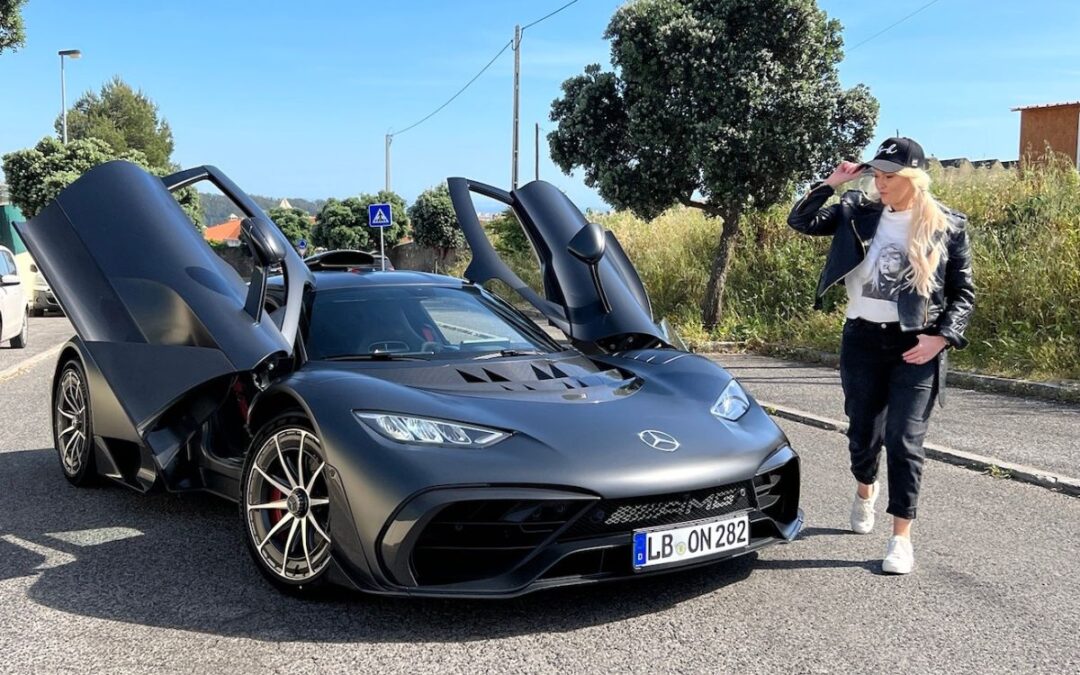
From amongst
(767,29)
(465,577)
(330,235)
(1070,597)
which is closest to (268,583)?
(465,577)

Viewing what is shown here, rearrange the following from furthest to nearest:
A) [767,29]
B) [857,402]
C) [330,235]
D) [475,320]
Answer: [330,235] → [767,29] → [475,320] → [857,402]

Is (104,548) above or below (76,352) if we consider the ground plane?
below

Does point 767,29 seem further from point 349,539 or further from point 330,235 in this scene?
point 330,235

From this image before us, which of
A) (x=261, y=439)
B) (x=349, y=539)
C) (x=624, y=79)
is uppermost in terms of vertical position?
(x=624, y=79)

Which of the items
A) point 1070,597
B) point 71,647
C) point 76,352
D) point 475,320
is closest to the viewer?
point 71,647

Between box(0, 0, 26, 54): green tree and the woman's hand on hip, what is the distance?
52.5ft

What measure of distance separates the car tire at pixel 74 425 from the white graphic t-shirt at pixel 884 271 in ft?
12.4

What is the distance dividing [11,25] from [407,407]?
15385 mm

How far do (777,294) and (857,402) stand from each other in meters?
11.0

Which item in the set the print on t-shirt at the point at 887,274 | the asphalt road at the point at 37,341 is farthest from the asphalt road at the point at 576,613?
the asphalt road at the point at 37,341

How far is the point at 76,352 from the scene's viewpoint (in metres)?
5.27

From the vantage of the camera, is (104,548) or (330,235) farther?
(330,235)

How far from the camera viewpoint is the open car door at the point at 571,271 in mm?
4996

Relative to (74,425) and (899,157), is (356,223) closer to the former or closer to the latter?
(74,425)
